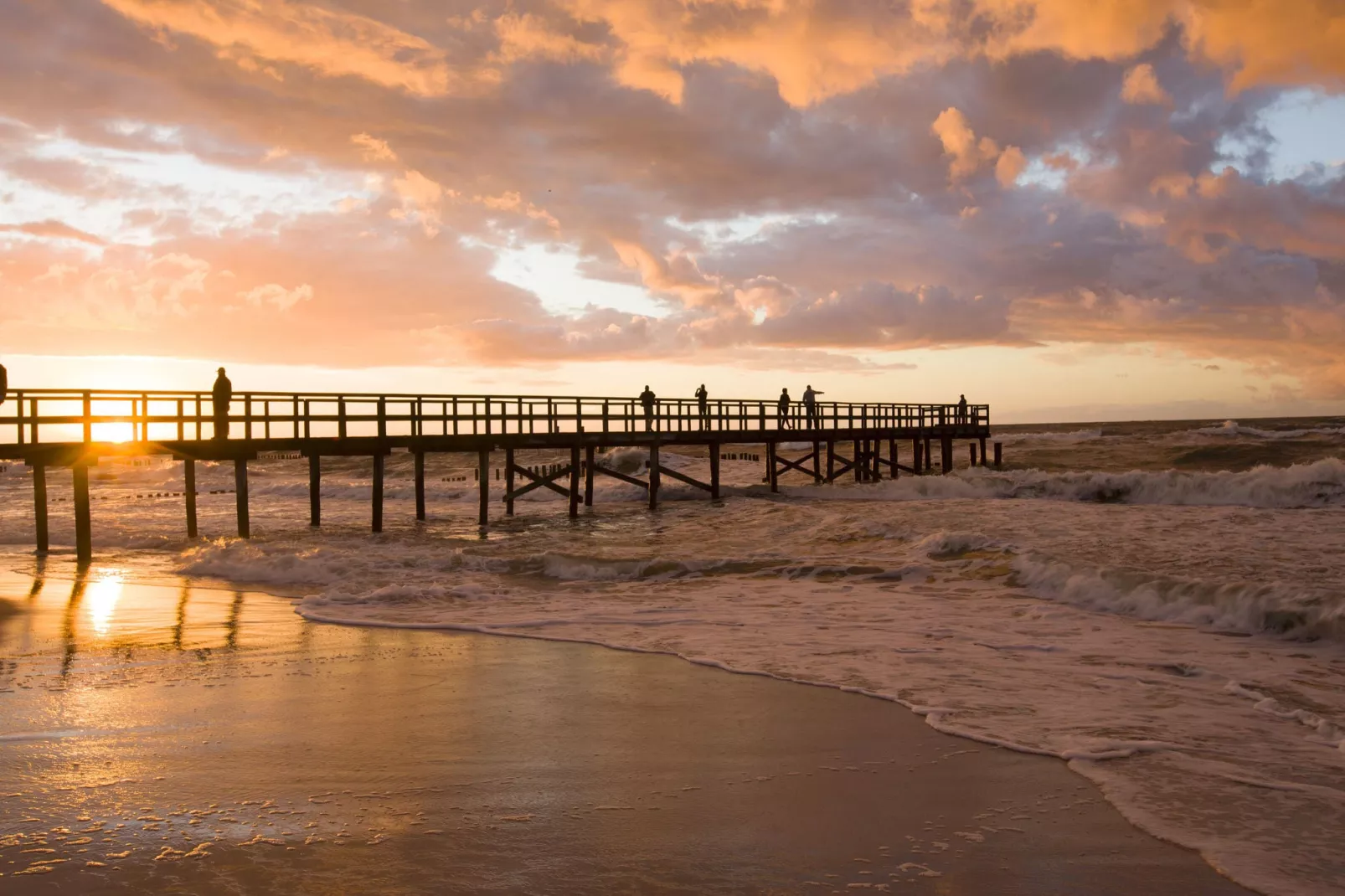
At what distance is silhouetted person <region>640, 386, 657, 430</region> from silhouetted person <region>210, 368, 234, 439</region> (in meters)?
13.5

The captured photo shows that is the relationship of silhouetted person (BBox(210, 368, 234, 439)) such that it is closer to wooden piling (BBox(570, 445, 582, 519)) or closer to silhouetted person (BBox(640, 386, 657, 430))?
wooden piling (BBox(570, 445, 582, 519))

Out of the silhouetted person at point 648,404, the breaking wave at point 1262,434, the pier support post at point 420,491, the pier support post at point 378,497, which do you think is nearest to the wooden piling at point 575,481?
the silhouetted person at point 648,404

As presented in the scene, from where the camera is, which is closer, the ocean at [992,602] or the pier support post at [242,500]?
the ocean at [992,602]

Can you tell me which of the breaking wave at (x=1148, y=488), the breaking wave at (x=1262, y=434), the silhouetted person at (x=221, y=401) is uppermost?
the silhouetted person at (x=221, y=401)

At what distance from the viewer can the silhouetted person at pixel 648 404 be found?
32.8 m

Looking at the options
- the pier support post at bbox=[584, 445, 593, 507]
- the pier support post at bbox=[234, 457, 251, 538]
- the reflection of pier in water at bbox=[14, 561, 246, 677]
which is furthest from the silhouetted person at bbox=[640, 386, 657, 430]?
the reflection of pier in water at bbox=[14, 561, 246, 677]

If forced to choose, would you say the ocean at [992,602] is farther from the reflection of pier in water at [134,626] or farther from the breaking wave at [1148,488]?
the reflection of pier in water at [134,626]

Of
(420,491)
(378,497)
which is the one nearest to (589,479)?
(420,491)

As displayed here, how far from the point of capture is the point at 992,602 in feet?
43.2

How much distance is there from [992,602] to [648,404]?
2101 centimetres

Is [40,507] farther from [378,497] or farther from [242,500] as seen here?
[378,497]

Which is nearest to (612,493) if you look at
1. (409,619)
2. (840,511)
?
(840,511)

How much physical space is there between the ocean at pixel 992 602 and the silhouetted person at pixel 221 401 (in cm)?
280

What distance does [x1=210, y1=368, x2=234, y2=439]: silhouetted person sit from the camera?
73.3ft
